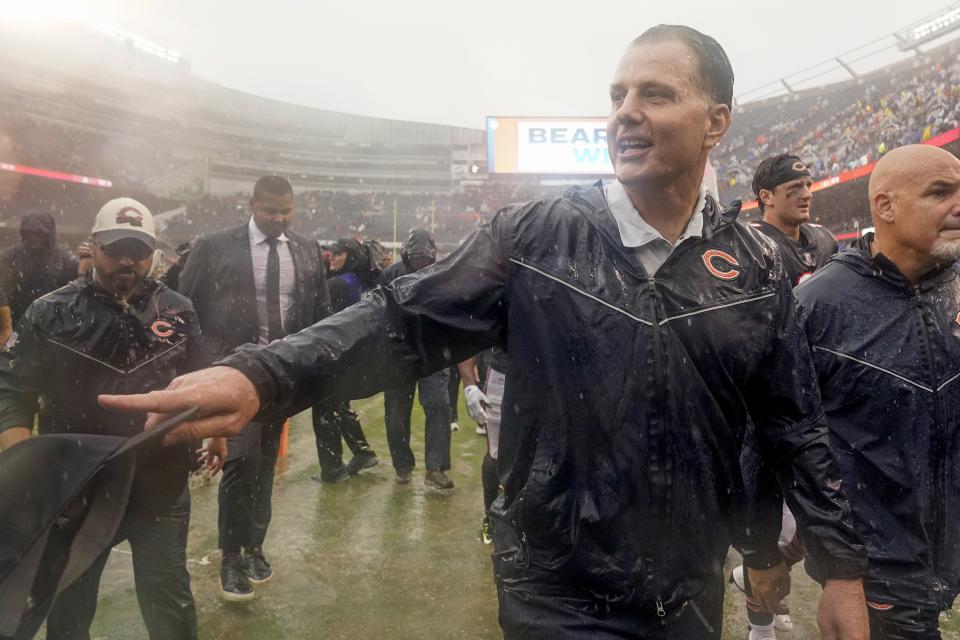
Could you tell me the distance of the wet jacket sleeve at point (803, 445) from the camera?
1778 mm

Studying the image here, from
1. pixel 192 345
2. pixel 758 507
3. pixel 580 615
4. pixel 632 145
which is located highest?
pixel 632 145

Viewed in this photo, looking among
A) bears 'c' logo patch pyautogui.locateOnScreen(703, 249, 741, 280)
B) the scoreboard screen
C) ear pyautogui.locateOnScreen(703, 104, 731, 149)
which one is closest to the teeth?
ear pyautogui.locateOnScreen(703, 104, 731, 149)

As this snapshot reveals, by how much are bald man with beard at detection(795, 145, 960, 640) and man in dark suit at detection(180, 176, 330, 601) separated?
2.92m

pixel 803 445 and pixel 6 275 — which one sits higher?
pixel 6 275

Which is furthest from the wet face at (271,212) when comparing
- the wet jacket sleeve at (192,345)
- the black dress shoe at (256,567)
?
the black dress shoe at (256,567)

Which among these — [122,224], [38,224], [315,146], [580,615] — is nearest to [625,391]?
[580,615]

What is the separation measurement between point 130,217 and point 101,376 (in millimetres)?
680

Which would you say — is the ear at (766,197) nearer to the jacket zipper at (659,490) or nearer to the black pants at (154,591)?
the jacket zipper at (659,490)

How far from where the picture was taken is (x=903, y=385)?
7.58ft

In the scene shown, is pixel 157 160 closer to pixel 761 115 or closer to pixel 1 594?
pixel 761 115

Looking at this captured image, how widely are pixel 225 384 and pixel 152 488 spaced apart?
291 mm

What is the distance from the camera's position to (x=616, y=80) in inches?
71.7

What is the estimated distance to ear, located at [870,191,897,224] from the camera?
2.50 meters

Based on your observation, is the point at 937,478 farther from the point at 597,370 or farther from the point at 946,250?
the point at 597,370
